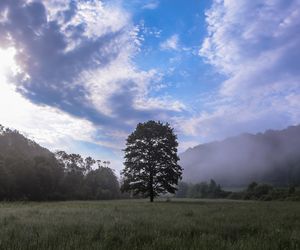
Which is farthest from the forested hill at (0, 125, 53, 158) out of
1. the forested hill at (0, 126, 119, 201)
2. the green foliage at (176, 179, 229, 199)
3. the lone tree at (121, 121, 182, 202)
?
the lone tree at (121, 121, 182, 202)

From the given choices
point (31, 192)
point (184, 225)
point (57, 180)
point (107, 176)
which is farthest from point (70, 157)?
point (184, 225)

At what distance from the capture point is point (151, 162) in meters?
53.0

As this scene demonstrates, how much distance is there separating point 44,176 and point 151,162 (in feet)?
113

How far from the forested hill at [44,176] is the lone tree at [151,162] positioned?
2560cm

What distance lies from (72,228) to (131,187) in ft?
138

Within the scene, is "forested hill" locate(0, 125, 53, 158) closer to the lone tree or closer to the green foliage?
the green foliage

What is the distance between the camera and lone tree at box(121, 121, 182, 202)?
52781 millimetres

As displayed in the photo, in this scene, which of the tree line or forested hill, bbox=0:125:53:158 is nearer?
the tree line

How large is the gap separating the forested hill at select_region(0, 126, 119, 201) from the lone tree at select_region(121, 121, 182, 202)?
25596 millimetres

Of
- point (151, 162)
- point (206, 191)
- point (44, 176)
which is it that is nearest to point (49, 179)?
point (44, 176)

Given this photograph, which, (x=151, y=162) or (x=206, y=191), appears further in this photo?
(x=206, y=191)

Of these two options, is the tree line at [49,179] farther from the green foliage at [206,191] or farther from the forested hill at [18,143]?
the green foliage at [206,191]

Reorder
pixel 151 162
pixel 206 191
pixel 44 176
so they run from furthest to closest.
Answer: pixel 206 191 < pixel 44 176 < pixel 151 162

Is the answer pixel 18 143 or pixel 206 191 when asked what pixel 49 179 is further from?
pixel 206 191
